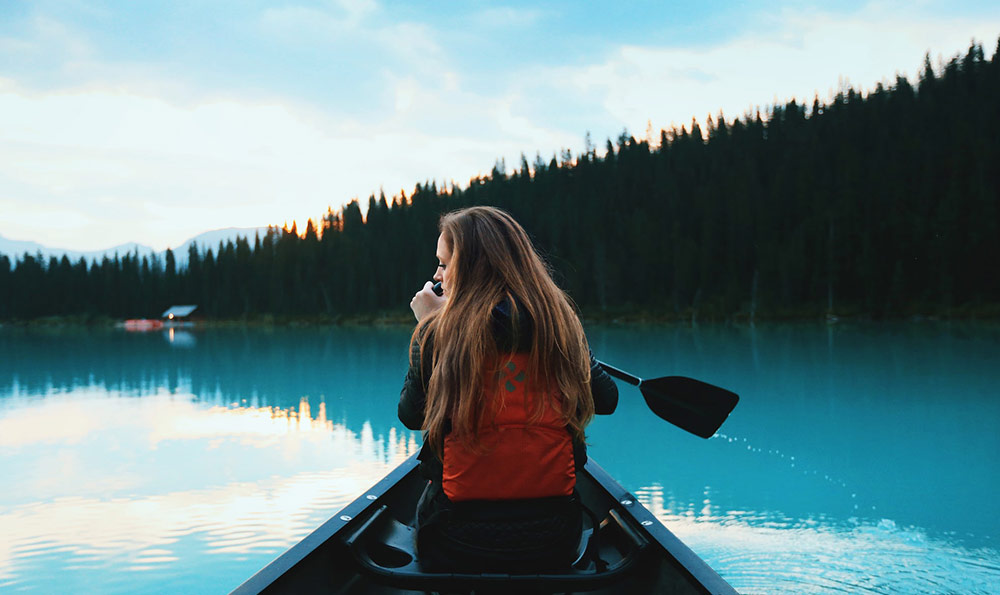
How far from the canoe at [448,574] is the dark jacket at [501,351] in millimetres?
330

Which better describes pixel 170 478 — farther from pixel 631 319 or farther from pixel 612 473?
pixel 631 319

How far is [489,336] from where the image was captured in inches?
71.3

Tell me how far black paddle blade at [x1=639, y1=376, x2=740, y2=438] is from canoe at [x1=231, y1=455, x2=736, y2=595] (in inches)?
19.2

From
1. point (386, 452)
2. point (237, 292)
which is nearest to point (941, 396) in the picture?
point (386, 452)

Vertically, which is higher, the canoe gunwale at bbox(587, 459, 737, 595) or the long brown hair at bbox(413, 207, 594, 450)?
the long brown hair at bbox(413, 207, 594, 450)

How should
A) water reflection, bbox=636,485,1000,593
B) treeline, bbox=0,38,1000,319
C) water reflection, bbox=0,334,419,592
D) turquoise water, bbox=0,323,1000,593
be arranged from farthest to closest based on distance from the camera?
1. treeline, bbox=0,38,1000,319
2. water reflection, bbox=0,334,419,592
3. turquoise water, bbox=0,323,1000,593
4. water reflection, bbox=636,485,1000,593

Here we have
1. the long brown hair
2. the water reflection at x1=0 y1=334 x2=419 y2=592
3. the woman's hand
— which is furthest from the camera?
the water reflection at x1=0 y1=334 x2=419 y2=592

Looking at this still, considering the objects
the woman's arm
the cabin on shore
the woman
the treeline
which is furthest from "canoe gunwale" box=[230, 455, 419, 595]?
the cabin on shore

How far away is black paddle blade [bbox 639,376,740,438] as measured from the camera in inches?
122

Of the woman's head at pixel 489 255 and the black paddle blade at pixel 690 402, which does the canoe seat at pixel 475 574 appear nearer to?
the black paddle blade at pixel 690 402

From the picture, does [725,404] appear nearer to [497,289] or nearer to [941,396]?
[497,289]

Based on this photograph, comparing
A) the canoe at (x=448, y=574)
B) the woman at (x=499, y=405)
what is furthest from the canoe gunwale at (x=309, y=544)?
the woman at (x=499, y=405)

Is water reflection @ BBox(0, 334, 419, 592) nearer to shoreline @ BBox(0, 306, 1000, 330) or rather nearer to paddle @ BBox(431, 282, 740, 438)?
paddle @ BBox(431, 282, 740, 438)

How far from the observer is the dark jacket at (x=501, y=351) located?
1827 mm
